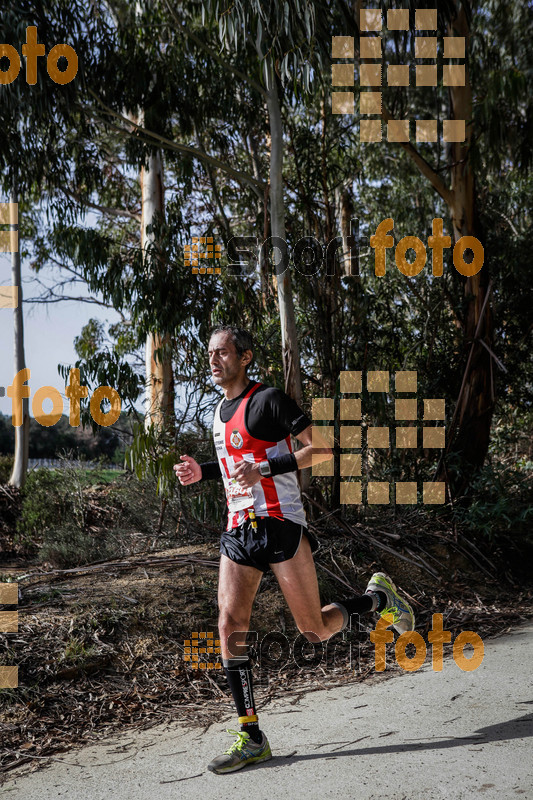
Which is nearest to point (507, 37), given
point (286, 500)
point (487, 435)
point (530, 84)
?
point (530, 84)

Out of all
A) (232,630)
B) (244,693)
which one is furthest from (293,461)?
(244,693)

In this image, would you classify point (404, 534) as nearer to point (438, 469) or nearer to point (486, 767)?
point (438, 469)

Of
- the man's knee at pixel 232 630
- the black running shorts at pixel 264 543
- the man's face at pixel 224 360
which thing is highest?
the man's face at pixel 224 360

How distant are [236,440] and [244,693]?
1.23m

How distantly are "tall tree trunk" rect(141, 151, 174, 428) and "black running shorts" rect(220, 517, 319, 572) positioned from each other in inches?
165

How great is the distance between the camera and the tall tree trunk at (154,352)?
8.67 metres

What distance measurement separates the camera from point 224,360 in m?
4.09

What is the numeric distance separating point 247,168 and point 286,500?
8.70 metres

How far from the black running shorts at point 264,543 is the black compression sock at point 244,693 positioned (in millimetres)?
470

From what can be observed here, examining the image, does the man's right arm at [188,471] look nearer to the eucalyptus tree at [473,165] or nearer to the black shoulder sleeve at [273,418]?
the black shoulder sleeve at [273,418]

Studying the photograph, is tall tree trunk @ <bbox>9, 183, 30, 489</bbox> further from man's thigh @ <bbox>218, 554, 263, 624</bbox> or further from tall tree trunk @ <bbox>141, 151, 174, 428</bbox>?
man's thigh @ <bbox>218, 554, 263, 624</bbox>

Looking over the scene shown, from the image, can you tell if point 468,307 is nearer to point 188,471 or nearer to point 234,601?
point 188,471

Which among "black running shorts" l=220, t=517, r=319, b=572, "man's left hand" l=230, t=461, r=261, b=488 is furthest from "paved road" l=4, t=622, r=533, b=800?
"man's left hand" l=230, t=461, r=261, b=488

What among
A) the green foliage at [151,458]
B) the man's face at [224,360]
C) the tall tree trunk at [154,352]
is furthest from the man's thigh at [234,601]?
the tall tree trunk at [154,352]
